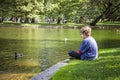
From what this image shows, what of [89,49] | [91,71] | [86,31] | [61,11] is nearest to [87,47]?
[89,49]

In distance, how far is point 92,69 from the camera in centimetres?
1180

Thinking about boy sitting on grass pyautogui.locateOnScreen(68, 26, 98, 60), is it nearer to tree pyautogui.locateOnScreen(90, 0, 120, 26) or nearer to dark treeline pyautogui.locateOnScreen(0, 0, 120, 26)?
tree pyautogui.locateOnScreen(90, 0, 120, 26)

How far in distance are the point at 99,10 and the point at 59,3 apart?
52.0ft

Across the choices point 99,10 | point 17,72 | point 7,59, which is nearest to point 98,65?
point 17,72

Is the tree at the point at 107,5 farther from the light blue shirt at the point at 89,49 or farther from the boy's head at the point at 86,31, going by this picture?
the boy's head at the point at 86,31

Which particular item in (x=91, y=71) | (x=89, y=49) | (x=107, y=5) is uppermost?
(x=107, y=5)

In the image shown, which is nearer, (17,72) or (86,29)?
(86,29)

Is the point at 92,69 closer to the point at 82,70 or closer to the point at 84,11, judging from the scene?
the point at 82,70

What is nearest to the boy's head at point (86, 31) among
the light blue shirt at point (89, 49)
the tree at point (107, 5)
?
the light blue shirt at point (89, 49)

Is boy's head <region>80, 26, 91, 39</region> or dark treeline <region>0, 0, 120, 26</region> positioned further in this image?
dark treeline <region>0, 0, 120, 26</region>

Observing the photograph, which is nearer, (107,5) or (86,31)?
(86,31)

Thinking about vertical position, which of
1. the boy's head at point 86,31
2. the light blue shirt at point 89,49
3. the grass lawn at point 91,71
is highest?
the boy's head at point 86,31

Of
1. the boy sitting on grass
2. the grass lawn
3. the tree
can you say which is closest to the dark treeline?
the tree

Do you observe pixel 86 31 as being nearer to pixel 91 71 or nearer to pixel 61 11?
pixel 91 71
